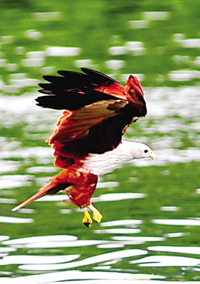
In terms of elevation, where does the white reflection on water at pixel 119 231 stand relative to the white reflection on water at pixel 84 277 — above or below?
below

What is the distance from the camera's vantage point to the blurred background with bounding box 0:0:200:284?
10.7m

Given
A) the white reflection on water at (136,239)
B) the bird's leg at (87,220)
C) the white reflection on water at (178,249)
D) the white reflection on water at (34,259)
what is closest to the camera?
the bird's leg at (87,220)

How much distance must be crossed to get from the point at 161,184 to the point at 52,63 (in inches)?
179

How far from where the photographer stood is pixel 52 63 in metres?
17.5

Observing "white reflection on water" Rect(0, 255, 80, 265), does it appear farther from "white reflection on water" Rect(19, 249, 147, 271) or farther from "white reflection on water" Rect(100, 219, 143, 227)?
"white reflection on water" Rect(100, 219, 143, 227)

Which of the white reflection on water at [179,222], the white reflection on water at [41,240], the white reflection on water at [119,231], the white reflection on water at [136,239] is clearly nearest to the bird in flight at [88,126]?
the white reflection on water at [136,239]

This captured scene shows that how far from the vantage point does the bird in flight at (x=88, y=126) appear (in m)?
7.91

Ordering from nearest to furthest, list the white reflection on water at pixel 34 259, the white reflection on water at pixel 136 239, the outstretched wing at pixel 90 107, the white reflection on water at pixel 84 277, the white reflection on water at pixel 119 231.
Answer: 1. the outstretched wing at pixel 90 107
2. the white reflection on water at pixel 84 277
3. the white reflection on water at pixel 34 259
4. the white reflection on water at pixel 136 239
5. the white reflection on water at pixel 119 231

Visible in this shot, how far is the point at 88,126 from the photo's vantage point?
8156mm

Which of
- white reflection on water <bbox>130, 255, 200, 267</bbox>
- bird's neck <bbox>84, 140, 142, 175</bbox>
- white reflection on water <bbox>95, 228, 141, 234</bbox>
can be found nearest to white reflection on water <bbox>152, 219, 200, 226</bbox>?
white reflection on water <bbox>95, 228, 141, 234</bbox>

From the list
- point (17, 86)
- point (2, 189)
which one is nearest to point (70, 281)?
point (2, 189)

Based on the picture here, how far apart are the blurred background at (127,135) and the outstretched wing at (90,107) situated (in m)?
1.95

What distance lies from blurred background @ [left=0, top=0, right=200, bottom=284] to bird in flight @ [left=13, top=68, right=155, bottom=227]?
5.79ft

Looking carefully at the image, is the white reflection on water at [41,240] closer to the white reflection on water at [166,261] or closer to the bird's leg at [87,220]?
the white reflection on water at [166,261]
